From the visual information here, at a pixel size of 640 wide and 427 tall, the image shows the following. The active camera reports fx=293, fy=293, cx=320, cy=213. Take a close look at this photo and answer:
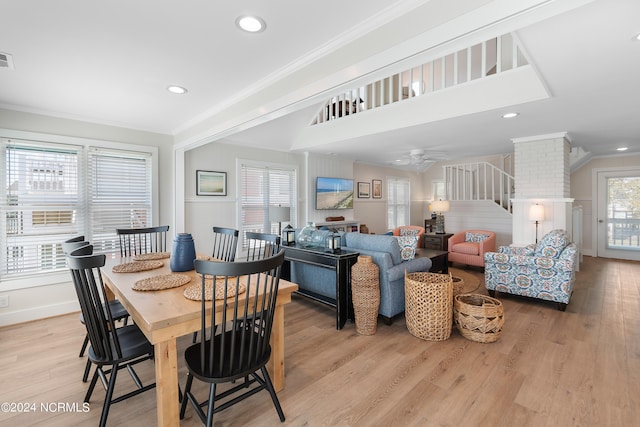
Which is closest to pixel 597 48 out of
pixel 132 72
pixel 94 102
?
pixel 132 72

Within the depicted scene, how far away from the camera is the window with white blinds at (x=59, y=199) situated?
328cm

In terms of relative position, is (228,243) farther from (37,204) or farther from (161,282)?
(37,204)

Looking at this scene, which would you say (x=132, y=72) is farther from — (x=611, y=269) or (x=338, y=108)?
(x=611, y=269)

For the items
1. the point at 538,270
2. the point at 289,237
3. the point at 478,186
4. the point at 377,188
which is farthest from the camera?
the point at 377,188

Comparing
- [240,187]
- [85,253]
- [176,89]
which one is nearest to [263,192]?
[240,187]

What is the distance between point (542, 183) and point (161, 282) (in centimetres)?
552

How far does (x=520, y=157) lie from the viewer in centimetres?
497

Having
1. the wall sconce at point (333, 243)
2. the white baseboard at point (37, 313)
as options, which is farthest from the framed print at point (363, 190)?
the white baseboard at point (37, 313)

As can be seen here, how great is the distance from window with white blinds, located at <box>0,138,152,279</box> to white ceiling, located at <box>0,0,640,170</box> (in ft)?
1.62

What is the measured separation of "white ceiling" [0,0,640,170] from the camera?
1.72 meters

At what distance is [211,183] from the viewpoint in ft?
15.5

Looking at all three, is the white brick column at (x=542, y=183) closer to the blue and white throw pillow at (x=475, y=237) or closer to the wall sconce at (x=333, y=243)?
the blue and white throw pillow at (x=475, y=237)

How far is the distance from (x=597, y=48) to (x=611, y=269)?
5.48m

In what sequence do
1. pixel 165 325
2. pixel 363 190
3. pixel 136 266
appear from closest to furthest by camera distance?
pixel 165 325 < pixel 136 266 < pixel 363 190
